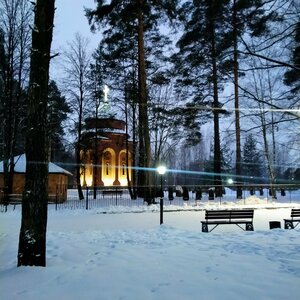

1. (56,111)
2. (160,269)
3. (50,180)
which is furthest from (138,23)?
(160,269)

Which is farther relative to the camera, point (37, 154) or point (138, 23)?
point (138, 23)

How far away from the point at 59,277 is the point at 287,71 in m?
11.6

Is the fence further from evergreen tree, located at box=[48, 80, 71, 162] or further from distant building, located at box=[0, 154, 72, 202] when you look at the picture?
evergreen tree, located at box=[48, 80, 71, 162]

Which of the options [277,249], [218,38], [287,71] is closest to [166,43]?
[287,71]

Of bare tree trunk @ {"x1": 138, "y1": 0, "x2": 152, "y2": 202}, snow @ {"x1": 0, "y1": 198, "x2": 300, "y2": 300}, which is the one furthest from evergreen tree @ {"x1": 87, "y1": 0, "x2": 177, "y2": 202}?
snow @ {"x1": 0, "y1": 198, "x2": 300, "y2": 300}

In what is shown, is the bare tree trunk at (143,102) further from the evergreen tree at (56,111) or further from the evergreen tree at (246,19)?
the evergreen tree at (246,19)

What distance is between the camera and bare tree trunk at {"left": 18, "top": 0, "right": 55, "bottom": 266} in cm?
663

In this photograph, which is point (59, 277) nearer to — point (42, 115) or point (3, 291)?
point (3, 291)

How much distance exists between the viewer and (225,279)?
563 centimetres

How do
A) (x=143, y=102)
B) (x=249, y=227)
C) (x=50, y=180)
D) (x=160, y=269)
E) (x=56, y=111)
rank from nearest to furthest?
(x=160, y=269), (x=249, y=227), (x=143, y=102), (x=50, y=180), (x=56, y=111)

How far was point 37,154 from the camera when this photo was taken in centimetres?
681

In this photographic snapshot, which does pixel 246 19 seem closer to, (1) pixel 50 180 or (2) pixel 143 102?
(2) pixel 143 102

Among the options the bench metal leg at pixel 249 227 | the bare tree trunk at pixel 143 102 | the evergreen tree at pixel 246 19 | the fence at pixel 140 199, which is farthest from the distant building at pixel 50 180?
the evergreen tree at pixel 246 19

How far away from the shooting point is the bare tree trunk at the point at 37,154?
6.63 metres
